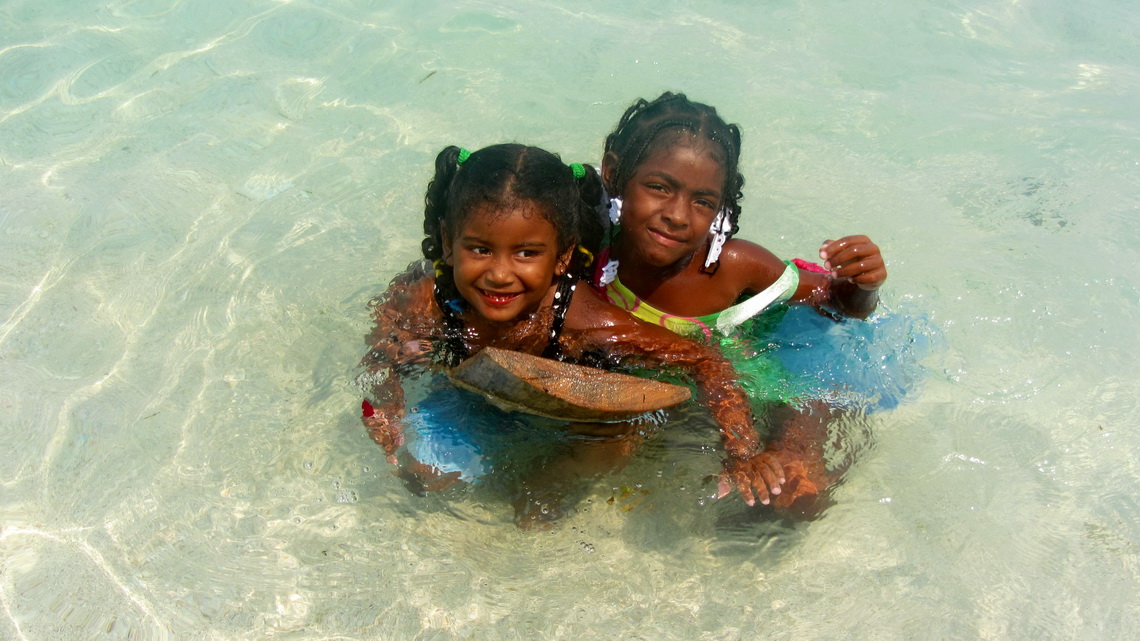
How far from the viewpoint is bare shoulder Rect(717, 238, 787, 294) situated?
319cm

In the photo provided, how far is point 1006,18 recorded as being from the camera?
19.6 feet

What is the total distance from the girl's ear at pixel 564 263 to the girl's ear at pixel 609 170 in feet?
1.34

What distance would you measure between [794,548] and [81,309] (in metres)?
3.01

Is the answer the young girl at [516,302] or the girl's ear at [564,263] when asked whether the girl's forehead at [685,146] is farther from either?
the girl's ear at [564,263]

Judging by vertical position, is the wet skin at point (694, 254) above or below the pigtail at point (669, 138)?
below

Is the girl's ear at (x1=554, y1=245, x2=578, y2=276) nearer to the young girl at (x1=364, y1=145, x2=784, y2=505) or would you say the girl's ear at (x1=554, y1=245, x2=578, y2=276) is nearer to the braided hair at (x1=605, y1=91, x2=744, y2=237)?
the young girl at (x1=364, y1=145, x2=784, y2=505)

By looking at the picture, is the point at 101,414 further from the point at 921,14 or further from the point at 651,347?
the point at 921,14

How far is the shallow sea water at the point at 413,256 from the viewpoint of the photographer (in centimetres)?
268

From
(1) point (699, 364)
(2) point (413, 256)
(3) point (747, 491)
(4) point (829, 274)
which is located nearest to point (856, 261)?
(4) point (829, 274)

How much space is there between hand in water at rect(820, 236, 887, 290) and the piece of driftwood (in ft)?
2.66

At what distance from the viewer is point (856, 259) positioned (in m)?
3.02

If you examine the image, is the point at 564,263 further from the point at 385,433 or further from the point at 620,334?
the point at 385,433

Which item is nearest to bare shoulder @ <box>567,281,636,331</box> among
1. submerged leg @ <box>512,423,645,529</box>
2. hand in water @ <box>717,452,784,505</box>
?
submerged leg @ <box>512,423,645,529</box>

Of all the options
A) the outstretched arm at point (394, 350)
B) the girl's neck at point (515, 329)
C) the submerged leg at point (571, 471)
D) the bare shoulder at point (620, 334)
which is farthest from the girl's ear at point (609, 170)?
the submerged leg at point (571, 471)
